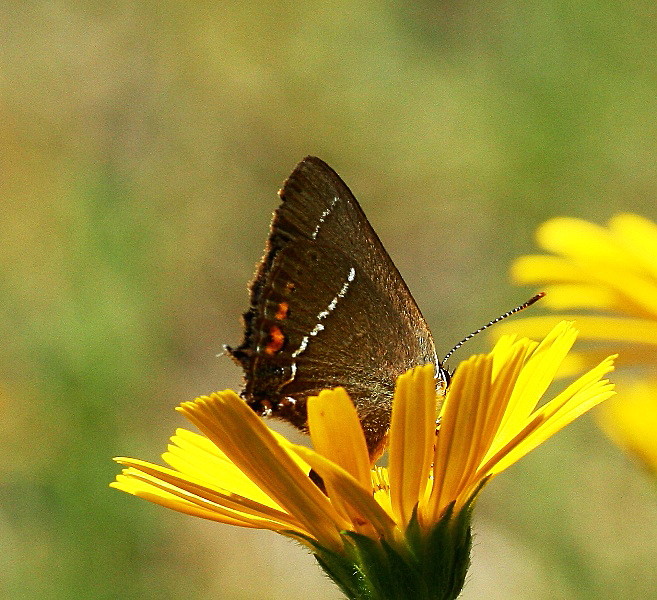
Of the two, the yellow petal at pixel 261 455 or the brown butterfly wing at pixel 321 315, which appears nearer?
the yellow petal at pixel 261 455

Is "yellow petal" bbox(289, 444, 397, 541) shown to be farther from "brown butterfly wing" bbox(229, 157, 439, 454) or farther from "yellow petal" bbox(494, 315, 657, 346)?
"yellow petal" bbox(494, 315, 657, 346)

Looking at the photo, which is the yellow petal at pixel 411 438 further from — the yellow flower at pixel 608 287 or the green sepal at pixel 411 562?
the yellow flower at pixel 608 287

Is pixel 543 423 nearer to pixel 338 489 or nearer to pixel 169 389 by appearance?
pixel 338 489

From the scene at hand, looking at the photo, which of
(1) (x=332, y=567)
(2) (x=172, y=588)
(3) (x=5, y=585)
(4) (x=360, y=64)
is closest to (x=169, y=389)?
(2) (x=172, y=588)

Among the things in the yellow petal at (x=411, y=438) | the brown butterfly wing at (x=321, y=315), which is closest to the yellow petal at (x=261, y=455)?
the yellow petal at (x=411, y=438)

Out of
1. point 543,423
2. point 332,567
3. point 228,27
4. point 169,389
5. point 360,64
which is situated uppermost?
point 228,27

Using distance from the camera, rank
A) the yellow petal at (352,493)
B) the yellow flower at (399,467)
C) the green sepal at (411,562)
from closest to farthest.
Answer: the yellow petal at (352,493)
the yellow flower at (399,467)
the green sepal at (411,562)
